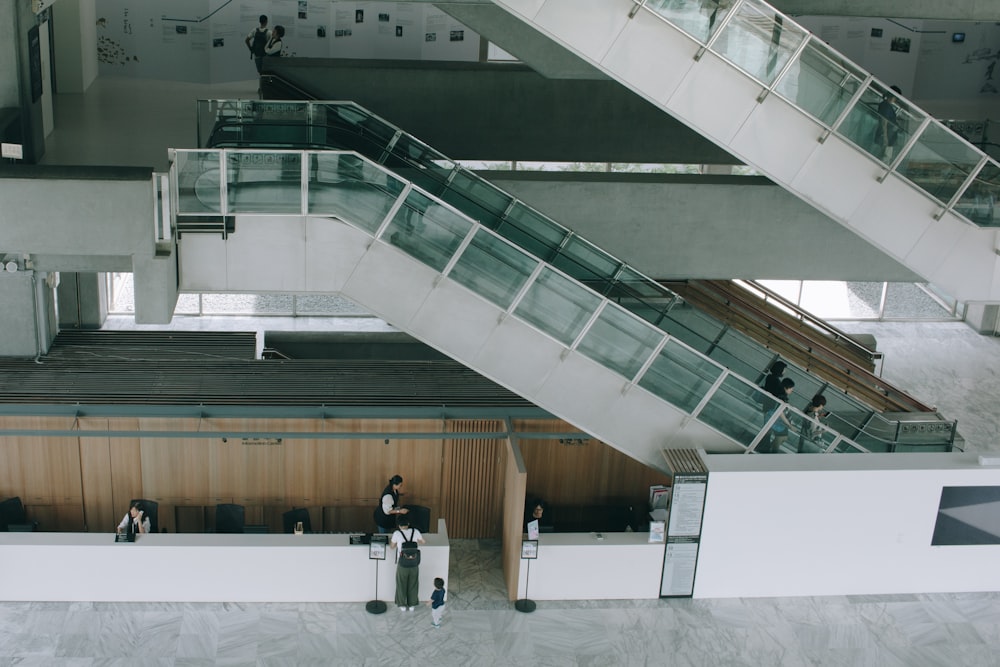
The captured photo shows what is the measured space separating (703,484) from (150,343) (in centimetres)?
950

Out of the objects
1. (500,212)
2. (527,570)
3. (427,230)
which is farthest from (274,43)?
(527,570)

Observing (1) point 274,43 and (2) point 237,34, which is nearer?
(1) point 274,43

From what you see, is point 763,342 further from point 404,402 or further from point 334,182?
point 334,182

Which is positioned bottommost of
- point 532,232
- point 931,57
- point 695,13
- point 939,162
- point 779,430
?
point 779,430

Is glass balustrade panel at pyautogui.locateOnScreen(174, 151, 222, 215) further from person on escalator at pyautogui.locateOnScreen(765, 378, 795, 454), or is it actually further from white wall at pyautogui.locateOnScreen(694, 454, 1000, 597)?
person on escalator at pyautogui.locateOnScreen(765, 378, 795, 454)

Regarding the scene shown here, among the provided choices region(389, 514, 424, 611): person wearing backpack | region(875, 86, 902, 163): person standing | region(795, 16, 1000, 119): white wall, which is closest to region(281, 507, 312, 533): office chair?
region(389, 514, 424, 611): person wearing backpack

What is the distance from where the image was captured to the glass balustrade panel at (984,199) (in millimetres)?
14227

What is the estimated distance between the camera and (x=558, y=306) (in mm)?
13898

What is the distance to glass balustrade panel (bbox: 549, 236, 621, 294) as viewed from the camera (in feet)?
49.4

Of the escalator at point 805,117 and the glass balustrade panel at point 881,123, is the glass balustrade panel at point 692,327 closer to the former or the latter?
the escalator at point 805,117

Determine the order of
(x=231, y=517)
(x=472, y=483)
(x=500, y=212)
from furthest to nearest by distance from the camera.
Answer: (x=472, y=483) < (x=231, y=517) < (x=500, y=212)

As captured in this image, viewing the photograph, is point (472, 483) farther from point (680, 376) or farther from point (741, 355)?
point (741, 355)

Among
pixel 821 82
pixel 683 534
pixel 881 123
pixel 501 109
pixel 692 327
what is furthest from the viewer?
pixel 501 109

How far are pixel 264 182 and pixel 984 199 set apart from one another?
28.7ft
